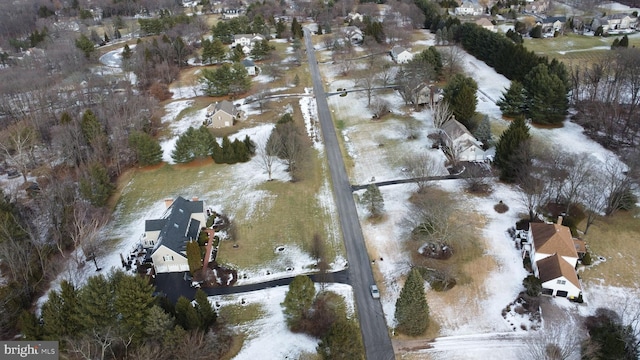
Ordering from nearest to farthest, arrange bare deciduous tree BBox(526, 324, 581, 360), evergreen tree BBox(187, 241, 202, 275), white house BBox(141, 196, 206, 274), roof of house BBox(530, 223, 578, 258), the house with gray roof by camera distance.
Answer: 1. bare deciduous tree BBox(526, 324, 581, 360)
2. roof of house BBox(530, 223, 578, 258)
3. evergreen tree BBox(187, 241, 202, 275)
4. white house BBox(141, 196, 206, 274)
5. the house with gray roof

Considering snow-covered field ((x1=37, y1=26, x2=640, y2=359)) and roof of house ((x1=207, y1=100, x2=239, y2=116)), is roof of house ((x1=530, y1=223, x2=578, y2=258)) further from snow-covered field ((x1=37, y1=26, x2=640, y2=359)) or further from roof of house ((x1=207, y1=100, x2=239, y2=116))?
roof of house ((x1=207, y1=100, x2=239, y2=116))

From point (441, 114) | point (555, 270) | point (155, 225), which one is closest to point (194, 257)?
point (155, 225)

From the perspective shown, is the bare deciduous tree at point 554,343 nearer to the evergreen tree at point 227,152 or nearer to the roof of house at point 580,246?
the roof of house at point 580,246

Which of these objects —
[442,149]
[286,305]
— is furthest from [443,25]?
[286,305]

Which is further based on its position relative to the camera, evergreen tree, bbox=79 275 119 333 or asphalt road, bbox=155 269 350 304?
asphalt road, bbox=155 269 350 304

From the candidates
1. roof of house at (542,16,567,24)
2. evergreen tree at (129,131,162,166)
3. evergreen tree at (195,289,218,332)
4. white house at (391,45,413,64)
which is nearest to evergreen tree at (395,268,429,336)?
evergreen tree at (195,289,218,332)

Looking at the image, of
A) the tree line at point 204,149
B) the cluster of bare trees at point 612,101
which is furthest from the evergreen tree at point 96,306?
the cluster of bare trees at point 612,101

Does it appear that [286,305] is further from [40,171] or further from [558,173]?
[40,171]
